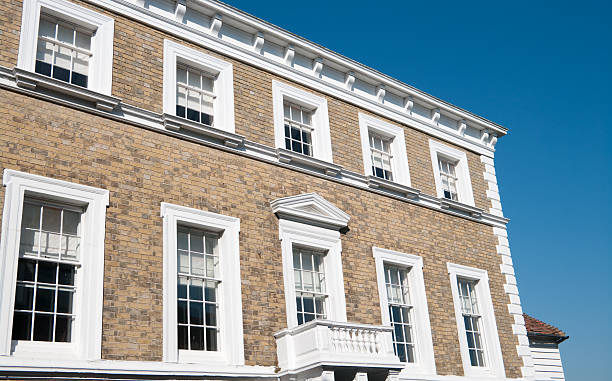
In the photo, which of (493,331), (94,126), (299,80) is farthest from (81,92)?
(493,331)

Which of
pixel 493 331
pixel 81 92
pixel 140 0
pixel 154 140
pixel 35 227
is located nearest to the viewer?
pixel 35 227

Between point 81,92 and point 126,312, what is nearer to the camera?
point 126,312

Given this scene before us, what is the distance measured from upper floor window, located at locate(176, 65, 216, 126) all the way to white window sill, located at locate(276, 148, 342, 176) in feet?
5.78

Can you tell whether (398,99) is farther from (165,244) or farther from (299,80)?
(165,244)

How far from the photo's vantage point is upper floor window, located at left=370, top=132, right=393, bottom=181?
18.0m

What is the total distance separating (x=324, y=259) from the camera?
15.3m

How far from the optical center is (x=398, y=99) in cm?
1911

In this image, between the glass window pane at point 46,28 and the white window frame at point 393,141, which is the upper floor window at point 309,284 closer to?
the white window frame at point 393,141

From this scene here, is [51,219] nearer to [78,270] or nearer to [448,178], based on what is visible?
[78,270]

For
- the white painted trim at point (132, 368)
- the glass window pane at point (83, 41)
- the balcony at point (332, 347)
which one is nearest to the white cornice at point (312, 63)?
the glass window pane at point (83, 41)

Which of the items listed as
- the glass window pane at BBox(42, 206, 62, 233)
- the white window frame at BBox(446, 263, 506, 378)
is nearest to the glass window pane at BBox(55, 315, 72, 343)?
A: the glass window pane at BBox(42, 206, 62, 233)

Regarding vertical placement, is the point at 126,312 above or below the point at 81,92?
below

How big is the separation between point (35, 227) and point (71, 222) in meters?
0.65

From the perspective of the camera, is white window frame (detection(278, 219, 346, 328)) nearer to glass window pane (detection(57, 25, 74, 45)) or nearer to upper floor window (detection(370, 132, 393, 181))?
upper floor window (detection(370, 132, 393, 181))
